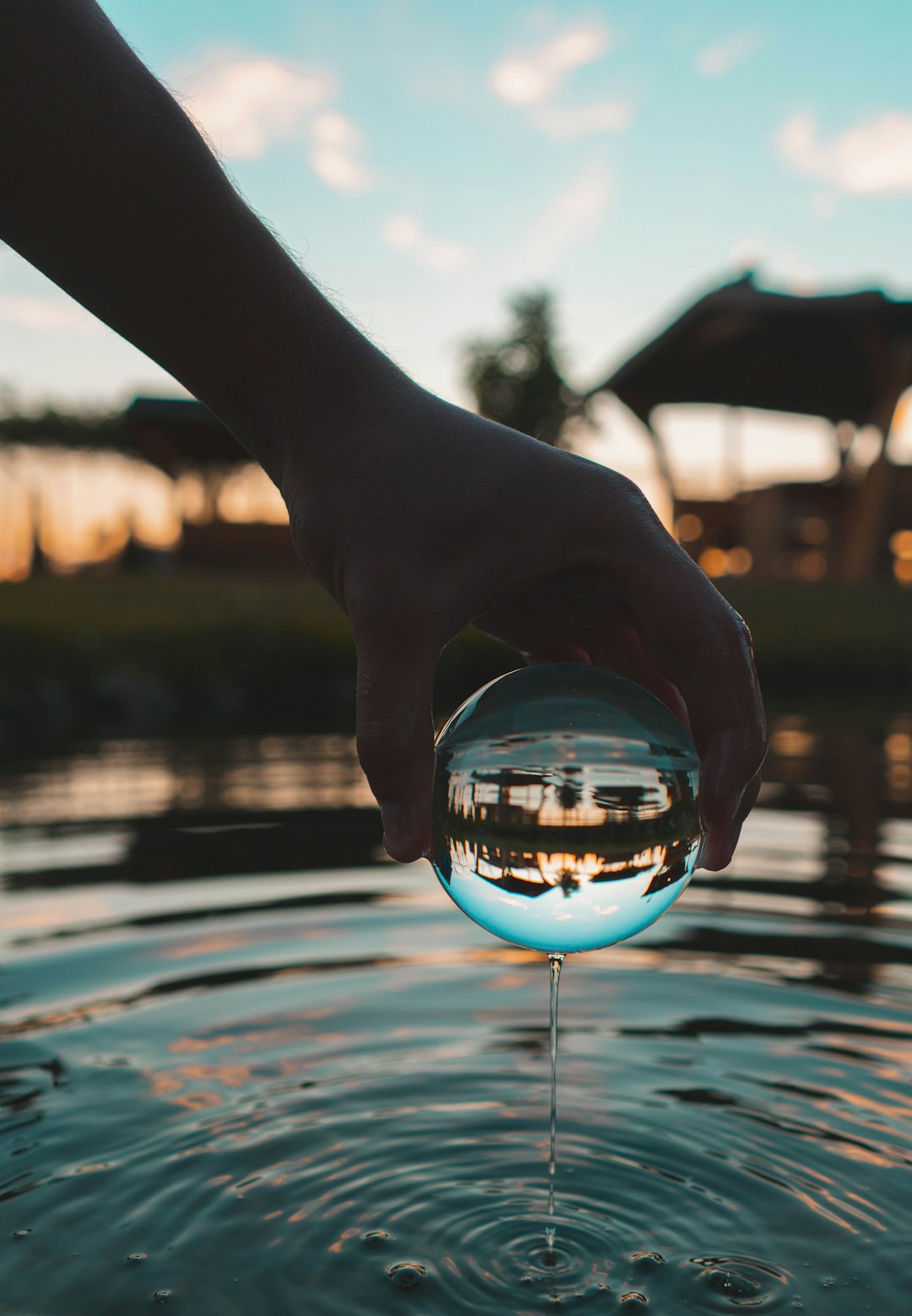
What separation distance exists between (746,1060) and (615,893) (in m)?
0.96

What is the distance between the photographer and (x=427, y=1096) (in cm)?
209

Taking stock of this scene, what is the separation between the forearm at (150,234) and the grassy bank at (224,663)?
6.47 meters

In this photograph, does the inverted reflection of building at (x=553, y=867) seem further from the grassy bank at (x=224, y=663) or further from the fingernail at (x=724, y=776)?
the grassy bank at (x=224, y=663)

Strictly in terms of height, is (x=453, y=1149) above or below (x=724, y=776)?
below

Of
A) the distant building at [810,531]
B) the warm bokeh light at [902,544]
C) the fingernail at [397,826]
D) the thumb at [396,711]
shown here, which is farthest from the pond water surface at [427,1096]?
the warm bokeh light at [902,544]

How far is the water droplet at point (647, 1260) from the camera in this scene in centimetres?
151

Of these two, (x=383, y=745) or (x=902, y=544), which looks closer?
(x=383, y=745)

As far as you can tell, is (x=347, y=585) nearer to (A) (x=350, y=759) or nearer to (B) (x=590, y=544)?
(B) (x=590, y=544)

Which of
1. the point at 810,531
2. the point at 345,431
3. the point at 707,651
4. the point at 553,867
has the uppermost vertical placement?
the point at 810,531

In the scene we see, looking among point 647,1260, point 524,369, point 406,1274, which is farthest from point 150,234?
point 524,369

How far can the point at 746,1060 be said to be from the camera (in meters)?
2.28

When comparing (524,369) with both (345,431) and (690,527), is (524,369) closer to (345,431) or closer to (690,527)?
(690,527)

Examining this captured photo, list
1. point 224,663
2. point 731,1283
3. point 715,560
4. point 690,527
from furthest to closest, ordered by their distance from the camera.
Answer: point 715,560 < point 690,527 < point 224,663 < point 731,1283

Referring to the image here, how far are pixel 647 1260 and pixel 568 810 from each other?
642 millimetres
